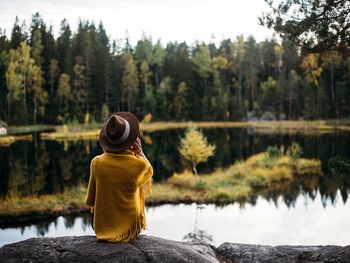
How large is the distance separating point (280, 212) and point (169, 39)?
61.0 m

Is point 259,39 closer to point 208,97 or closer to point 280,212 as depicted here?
point 208,97

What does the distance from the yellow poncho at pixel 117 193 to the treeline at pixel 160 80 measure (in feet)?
59.5

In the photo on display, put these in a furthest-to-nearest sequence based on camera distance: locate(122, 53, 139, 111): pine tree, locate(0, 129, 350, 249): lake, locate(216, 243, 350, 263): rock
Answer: locate(122, 53, 139, 111): pine tree, locate(0, 129, 350, 249): lake, locate(216, 243, 350, 263): rock

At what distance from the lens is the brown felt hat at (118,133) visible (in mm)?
4648

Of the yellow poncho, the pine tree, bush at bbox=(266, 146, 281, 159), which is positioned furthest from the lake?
the pine tree

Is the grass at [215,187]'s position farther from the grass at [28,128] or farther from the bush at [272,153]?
the grass at [28,128]

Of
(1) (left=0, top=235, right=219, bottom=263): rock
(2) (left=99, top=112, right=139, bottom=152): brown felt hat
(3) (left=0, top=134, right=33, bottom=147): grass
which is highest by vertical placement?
(2) (left=99, top=112, right=139, bottom=152): brown felt hat

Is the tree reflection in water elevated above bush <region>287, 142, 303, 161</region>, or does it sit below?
below

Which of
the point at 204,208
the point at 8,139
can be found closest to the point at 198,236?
the point at 204,208

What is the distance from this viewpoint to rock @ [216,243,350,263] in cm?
611

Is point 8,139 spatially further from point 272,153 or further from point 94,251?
point 272,153

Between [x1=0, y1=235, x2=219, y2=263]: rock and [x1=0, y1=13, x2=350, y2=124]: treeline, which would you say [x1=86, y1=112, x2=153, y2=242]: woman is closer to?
[x1=0, y1=235, x2=219, y2=263]: rock

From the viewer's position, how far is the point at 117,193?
4.81m

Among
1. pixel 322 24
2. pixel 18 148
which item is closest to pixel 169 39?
pixel 18 148
